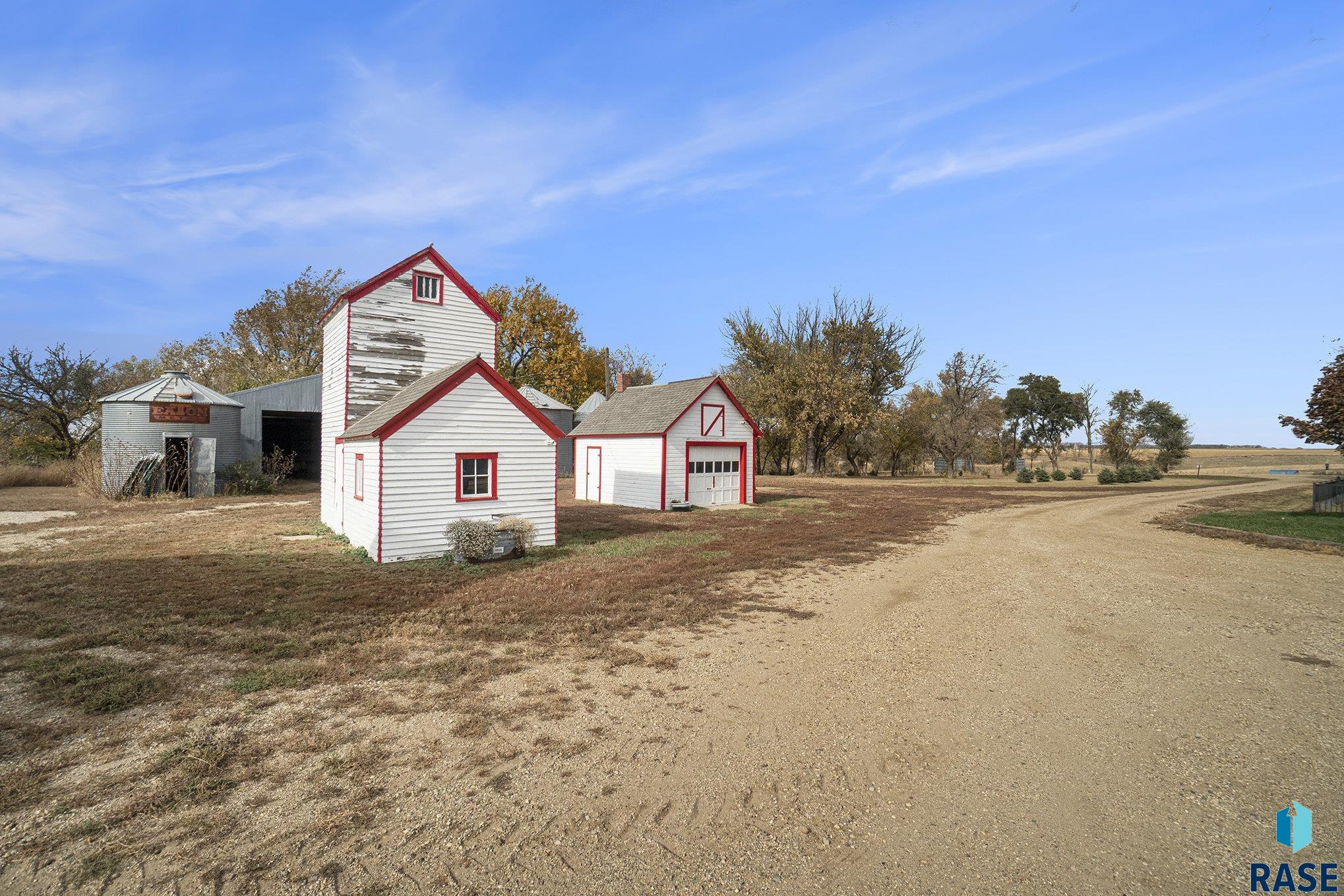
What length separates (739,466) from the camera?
1044 inches

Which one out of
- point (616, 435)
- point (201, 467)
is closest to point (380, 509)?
point (616, 435)

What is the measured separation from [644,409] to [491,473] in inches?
501

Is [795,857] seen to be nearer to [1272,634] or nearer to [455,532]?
[1272,634]

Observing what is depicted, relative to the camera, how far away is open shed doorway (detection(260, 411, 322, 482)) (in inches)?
1524

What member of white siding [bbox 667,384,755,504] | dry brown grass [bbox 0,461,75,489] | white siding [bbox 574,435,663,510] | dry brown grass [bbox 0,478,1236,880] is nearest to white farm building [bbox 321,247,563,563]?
dry brown grass [bbox 0,478,1236,880]

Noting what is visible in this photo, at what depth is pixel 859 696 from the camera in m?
6.60

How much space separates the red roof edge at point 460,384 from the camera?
1283 cm

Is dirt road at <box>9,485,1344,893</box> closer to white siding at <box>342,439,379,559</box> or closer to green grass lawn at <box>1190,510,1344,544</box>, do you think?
white siding at <box>342,439,379,559</box>

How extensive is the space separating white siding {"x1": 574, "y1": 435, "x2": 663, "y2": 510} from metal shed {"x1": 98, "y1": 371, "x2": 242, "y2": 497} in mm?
15976

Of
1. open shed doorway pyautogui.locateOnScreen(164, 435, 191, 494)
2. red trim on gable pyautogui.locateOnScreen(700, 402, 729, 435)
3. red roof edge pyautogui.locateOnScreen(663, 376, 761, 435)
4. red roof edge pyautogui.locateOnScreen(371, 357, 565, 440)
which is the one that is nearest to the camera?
red roof edge pyautogui.locateOnScreen(371, 357, 565, 440)

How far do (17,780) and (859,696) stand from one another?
23.6 ft

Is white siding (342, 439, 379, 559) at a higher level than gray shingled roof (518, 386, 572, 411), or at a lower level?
lower

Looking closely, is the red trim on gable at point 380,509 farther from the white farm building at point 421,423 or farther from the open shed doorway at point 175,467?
the open shed doorway at point 175,467

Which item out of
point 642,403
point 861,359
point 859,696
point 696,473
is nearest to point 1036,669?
point 859,696
